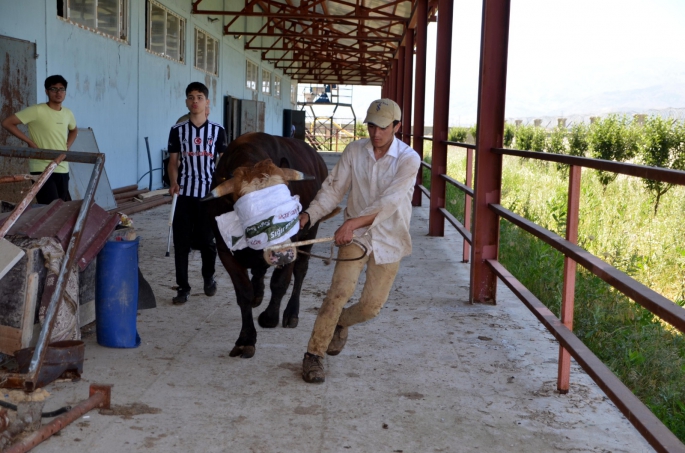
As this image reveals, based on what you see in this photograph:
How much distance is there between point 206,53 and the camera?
781 inches

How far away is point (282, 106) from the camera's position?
38.3 m

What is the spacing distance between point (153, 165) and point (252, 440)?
12.6 m

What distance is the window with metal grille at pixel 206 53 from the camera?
18.9 meters

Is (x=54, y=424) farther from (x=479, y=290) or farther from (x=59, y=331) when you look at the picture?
(x=479, y=290)

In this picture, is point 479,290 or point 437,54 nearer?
point 479,290

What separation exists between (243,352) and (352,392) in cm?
94

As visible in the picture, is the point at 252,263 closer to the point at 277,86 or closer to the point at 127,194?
the point at 127,194

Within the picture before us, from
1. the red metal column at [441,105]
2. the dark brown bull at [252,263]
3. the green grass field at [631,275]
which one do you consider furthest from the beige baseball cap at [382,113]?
the red metal column at [441,105]

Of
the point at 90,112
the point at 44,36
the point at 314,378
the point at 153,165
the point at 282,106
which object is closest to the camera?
the point at 314,378

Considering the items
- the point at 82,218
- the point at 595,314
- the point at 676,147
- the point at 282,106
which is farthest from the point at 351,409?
the point at 282,106

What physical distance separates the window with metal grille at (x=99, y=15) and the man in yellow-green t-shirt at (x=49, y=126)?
3.60 m

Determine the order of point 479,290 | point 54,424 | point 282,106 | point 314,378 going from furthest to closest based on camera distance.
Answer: point 282,106 < point 479,290 < point 314,378 < point 54,424

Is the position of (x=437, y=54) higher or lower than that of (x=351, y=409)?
higher

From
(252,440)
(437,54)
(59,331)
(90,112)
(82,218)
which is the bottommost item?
(252,440)
